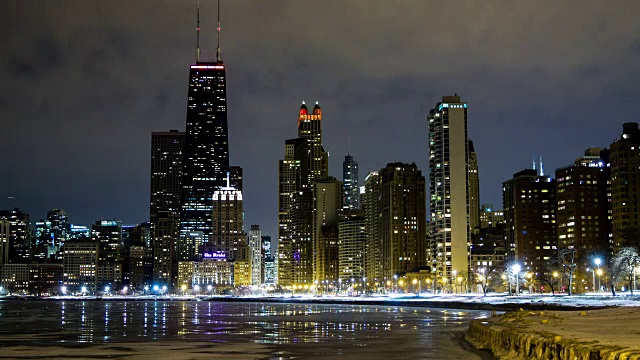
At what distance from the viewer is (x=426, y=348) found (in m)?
44.0

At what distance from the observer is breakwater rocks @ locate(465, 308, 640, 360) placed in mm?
24141

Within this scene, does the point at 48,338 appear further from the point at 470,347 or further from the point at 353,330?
the point at 470,347

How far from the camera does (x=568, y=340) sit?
2773cm

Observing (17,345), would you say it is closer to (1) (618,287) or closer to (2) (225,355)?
(2) (225,355)

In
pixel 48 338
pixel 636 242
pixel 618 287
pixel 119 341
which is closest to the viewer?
pixel 119 341

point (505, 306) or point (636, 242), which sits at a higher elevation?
point (636, 242)

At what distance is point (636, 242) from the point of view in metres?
144

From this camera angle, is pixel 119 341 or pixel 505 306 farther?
pixel 505 306

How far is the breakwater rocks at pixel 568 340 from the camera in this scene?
24.1 metres

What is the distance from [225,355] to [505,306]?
249 ft

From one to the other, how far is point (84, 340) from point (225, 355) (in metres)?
A: 17.3

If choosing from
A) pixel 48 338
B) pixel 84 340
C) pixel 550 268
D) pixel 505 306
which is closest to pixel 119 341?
pixel 84 340

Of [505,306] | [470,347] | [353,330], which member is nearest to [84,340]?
[353,330]

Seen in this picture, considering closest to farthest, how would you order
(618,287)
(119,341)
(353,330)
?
(119,341) < (353,330) < (618,287)
